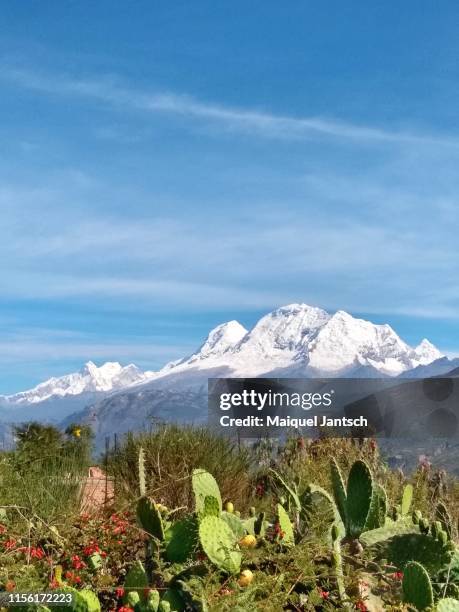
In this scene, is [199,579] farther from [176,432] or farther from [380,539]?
[176,432]

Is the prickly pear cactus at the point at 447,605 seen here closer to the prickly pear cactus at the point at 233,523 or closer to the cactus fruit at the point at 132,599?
the prickly pear cactus at the point at 233,523

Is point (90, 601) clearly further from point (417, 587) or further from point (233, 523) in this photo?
point (417, 587)

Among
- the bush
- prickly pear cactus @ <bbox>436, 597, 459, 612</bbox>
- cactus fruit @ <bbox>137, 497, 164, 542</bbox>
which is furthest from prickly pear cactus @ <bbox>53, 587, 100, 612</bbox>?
the bush

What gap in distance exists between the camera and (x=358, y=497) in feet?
19.3

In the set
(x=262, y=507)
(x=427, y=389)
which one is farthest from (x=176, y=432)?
(x=427, y=389)

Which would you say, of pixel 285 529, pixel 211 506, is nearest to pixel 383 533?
pixel 285 529

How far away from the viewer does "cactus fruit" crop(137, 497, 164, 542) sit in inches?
189

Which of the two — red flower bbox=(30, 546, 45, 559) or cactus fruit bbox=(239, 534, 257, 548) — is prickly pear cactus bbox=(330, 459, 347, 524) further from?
red flower bbox=(30, 546, 45, 559)

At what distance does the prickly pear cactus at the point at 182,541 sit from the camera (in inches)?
188

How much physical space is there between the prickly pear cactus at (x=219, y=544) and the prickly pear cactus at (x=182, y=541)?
0.45ft

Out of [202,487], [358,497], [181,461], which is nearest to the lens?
[202,487]

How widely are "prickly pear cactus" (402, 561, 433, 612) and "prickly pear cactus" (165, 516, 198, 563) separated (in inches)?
45.1

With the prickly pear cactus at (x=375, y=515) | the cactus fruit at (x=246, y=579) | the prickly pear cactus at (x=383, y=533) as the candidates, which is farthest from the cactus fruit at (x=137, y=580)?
the prickly pear cactus at (x=375, y=515)

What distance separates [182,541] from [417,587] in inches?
49.8
